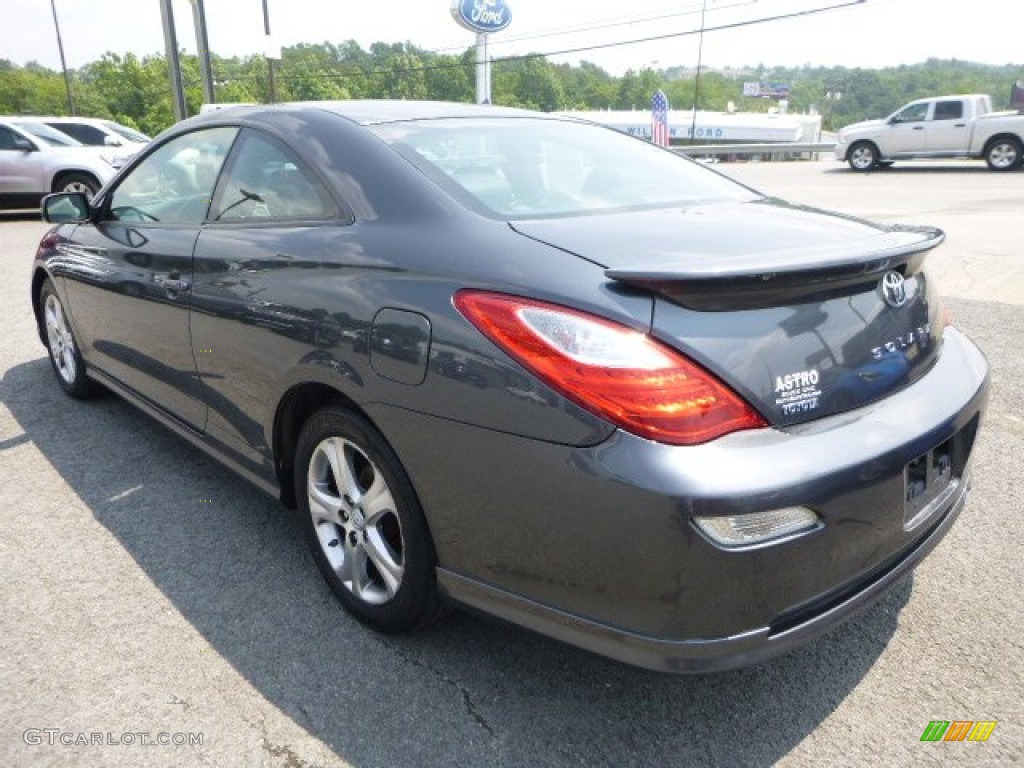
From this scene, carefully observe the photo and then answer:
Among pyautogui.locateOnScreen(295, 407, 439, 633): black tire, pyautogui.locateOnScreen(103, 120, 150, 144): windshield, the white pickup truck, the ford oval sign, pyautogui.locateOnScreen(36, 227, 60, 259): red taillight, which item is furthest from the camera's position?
the ford oval sign

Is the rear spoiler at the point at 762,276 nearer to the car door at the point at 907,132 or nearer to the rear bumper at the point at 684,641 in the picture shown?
the rear bumper at the point at 684,641

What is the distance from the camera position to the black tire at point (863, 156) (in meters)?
22.2

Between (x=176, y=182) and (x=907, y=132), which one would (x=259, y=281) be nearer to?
(x=176, y=182)

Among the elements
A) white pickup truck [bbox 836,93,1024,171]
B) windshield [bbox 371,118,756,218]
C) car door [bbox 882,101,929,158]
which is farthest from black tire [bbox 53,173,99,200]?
car door [bbox 882,101,929,158]

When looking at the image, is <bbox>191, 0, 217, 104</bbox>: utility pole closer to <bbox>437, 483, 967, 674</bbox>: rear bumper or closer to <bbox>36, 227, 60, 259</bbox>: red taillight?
<bbox>36, 227, 60, 259</bbox>: red taillight

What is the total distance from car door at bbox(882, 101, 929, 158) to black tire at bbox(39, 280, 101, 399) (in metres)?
22.0

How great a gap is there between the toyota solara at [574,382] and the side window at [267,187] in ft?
0.04

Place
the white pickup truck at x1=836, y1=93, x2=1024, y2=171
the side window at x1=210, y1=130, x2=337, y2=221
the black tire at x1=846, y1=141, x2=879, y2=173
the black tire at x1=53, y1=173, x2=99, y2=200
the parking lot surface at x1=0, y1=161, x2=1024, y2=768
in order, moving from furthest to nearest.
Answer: the black tire at x1=846, y1=141, x2=879, y2=173
the white pickup truck at x1=836, y1=93, x2=1024, y2=171
the black tire at x1=53, y1=173, x2=99, y2=200
the side window at x1=210, y1=130, x2=337, y2=221
the parking lot surface at x1=0, y1=161, x2=1024, y2=768

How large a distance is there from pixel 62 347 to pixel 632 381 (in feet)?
13.3

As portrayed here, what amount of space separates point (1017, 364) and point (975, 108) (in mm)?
19154

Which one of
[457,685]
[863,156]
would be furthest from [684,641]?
[863,156]

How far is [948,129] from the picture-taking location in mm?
20578

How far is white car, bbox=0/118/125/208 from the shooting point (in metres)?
13.5

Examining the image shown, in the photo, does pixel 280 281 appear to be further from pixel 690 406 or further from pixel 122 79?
pixel 122 79
